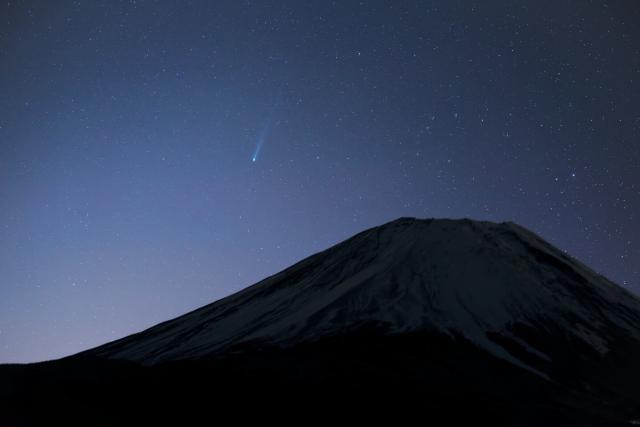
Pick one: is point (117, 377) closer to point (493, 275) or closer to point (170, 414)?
point (170, 414)

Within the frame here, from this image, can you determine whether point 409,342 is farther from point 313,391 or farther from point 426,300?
point 313,391

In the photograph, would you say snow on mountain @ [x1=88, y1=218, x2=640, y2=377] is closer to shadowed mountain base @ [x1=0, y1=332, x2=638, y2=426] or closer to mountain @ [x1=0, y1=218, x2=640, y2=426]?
mountain @ [x1=0, y1=218, x2=640, y2=426]

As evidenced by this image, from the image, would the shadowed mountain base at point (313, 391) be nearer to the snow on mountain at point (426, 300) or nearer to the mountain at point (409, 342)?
the mountain at point (409, 342)

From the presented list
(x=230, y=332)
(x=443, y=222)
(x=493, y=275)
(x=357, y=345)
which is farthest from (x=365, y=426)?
(x=443, y=222)

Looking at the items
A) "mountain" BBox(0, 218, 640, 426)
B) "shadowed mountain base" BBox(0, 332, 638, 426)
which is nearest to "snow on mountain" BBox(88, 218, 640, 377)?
"mountain" BBox(0, 218, 640, 426)

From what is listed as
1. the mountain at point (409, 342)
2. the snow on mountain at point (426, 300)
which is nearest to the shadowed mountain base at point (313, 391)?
the mountain at point (409, 342)

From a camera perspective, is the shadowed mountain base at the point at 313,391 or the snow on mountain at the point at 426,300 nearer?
the shadowed mountain base at the point at 313,391
